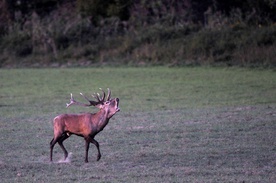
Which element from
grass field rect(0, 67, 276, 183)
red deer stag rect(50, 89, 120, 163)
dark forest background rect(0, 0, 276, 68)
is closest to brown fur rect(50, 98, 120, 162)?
red deer stag rect(50, 89, 120, 163)

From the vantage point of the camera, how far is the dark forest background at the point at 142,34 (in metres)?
26.0

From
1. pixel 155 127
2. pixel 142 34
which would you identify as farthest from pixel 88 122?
pixel 142 34

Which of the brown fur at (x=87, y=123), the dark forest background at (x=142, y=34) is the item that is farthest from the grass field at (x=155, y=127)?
the dark forest background at (x=142, y=34)

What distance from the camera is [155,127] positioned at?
1310 centimetres

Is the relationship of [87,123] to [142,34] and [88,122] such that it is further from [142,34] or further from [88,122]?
[142,34]

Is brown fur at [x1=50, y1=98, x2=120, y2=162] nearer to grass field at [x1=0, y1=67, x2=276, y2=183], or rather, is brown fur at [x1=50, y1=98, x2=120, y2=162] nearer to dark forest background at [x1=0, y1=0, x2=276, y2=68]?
grass field at [x1=0, y1=67, x2=276, y2=183]

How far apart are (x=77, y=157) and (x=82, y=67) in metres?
17.5

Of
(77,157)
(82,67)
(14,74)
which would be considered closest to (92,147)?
(77,157)

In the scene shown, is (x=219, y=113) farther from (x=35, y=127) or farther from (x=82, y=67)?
(x=82, y=67)

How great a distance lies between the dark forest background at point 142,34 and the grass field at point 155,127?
1.97 metres

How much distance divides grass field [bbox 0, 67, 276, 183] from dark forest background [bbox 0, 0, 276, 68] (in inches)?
77.4

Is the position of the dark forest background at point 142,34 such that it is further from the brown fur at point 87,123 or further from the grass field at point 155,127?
the brown fur at point 87,123

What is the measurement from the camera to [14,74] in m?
25.0

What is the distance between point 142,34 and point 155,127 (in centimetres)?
1632
